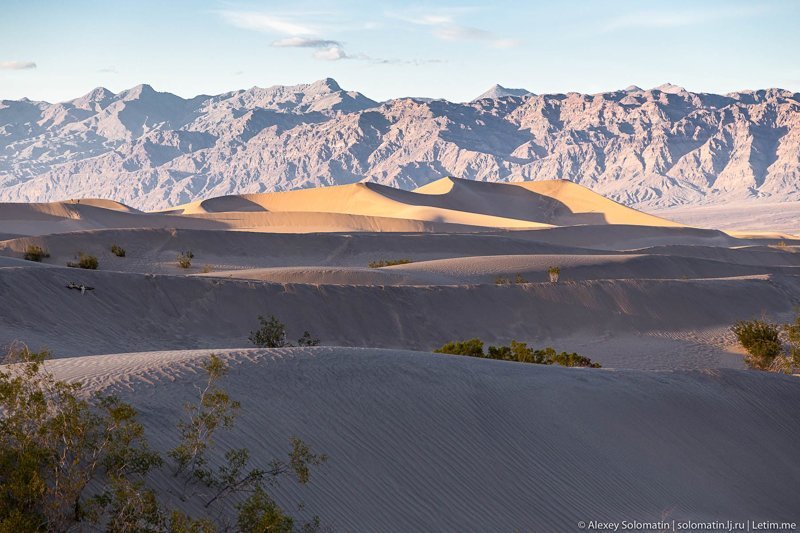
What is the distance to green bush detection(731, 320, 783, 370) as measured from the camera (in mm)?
22219

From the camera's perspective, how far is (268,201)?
3917 inches

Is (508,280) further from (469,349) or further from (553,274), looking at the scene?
(469,349)

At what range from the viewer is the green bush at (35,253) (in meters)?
35.9

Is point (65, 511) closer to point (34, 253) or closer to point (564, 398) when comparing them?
point (564, 398)

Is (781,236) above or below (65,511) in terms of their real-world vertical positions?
below

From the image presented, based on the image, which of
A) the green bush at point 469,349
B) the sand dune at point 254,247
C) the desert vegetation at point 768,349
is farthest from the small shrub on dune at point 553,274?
the sand dune at point 254,247

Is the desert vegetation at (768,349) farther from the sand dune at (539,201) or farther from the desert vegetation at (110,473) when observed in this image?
the sand dune at (539,201)

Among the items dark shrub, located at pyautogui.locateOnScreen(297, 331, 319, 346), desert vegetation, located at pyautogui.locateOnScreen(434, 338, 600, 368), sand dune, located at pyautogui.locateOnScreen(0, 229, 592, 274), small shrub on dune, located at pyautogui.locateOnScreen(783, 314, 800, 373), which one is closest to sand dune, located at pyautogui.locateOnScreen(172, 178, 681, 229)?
sand dune, located at pyautogui.locateOnScreen(0, 229, 592, 274)

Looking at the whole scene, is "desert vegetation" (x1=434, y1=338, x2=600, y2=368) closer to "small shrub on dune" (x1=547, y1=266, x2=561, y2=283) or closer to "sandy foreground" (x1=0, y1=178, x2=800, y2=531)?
"sandy foreground" (x1=0, y1=178, x2=800, y2=531)

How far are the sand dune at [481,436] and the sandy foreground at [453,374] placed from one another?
0.11 feet

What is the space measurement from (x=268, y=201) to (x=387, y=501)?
301ft

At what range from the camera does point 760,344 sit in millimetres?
22562

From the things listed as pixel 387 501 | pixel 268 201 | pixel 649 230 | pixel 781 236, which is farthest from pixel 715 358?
pixel 268 201

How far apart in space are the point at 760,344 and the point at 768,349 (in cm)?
36
